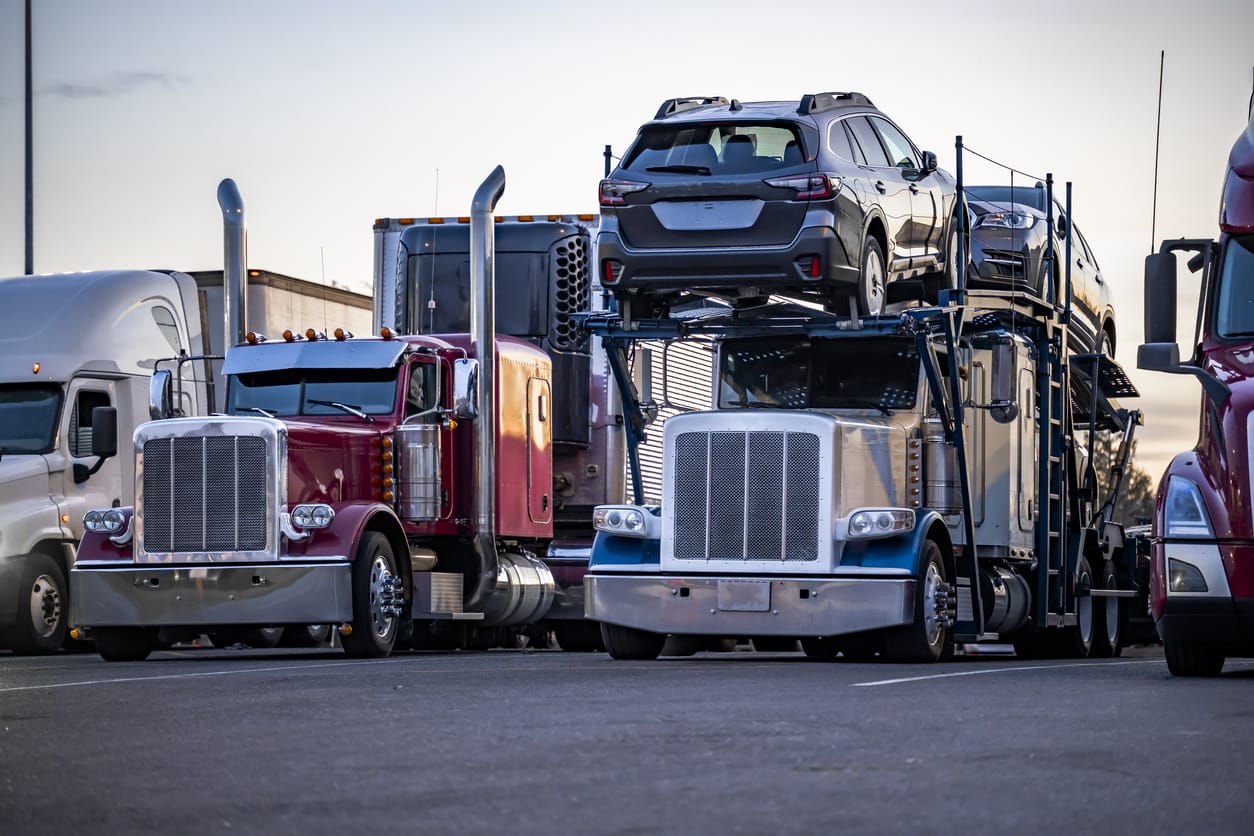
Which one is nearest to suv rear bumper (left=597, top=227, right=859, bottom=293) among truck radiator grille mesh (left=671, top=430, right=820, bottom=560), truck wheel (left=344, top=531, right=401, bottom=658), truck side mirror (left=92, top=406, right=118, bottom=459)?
truck radiator grille mesh (left=671, top=430, right=820, bottom=560)

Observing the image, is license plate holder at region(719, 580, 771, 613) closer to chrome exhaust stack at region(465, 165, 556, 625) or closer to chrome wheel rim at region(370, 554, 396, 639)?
chrome wheel rim at region(370, 554, 396, 639)

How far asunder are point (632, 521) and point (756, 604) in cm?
131

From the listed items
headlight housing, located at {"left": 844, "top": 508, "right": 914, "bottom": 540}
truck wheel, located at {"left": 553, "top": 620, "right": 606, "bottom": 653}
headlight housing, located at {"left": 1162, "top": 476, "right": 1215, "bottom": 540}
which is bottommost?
truck wheel, located at {"left": 553, "top": 620, "right": 606, "bottom": 653}

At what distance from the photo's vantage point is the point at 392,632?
1927 centimetres

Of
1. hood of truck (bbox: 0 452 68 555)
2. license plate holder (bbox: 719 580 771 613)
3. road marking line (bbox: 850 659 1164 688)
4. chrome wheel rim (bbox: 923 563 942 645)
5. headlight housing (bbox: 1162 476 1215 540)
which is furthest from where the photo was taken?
hood of truck (bbox: 0 452 68 555)

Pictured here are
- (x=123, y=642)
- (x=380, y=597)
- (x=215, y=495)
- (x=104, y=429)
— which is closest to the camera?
(x=215, y=495)

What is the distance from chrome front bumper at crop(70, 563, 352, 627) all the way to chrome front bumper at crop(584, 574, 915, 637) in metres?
2.55

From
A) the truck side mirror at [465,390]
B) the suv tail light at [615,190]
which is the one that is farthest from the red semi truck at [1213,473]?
the truck side mirror at [465,390]

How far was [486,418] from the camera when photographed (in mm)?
20797

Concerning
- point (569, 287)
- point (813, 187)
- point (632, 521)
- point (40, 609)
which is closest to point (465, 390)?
point (569, 287)

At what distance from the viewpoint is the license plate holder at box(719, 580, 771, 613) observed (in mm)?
16438

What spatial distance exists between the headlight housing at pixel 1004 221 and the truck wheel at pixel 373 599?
6.14m

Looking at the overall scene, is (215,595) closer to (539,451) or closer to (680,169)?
(539,451)

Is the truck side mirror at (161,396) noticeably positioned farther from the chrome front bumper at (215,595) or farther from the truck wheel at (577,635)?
the truck wheel at (577,635)
